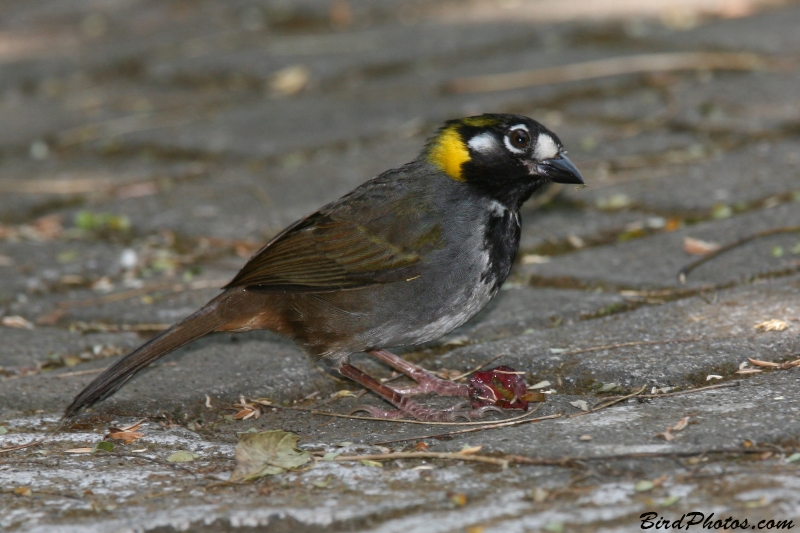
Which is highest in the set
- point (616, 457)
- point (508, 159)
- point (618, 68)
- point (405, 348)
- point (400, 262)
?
point (508, 159)

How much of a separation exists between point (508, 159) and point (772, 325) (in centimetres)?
107

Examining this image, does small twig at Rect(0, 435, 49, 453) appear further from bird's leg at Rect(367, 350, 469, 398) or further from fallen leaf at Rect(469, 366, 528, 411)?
fallen leaf at Rect(469, 366, 528, 411)

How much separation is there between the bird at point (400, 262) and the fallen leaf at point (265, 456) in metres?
0.53

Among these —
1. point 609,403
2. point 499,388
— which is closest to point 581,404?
point 609,403

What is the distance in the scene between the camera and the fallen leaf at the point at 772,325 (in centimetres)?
350

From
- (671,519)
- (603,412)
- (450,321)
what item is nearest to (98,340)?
(450,321)

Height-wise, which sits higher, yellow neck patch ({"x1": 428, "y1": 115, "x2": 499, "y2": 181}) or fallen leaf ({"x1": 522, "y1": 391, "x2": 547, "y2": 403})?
yellow neck patch ({"x1": 428, "y1": 115, "x2": 499, "y2": 181})

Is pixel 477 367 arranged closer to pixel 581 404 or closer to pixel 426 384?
pixel 426 384

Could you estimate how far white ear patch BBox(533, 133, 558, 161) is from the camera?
12.9 feet

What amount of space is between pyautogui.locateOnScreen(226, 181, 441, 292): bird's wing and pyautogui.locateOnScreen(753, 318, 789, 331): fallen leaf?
109 centimetres

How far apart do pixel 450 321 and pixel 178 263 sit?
1.78m

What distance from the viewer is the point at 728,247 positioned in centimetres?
436

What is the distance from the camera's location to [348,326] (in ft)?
12.4

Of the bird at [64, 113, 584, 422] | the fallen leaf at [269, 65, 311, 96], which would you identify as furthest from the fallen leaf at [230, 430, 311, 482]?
the fallen leaf at [269, 65, 311, 96]
